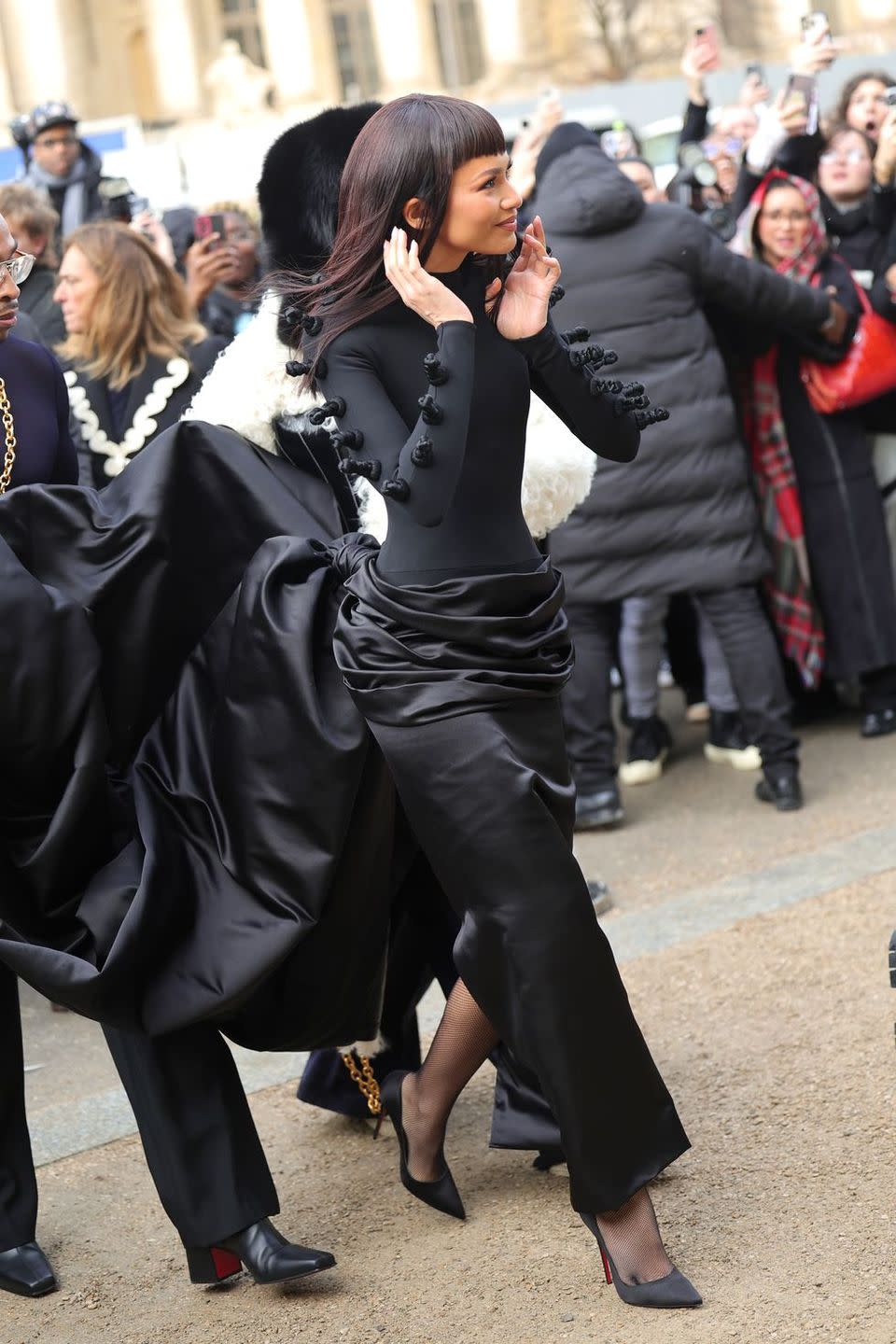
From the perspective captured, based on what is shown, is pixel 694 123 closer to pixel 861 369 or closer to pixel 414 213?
pixel 861 369

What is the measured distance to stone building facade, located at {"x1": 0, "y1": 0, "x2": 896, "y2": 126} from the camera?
35.6 metres

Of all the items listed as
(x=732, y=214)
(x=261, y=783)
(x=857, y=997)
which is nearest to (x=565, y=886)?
(x=261, y=783)

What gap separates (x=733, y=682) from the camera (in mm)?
5945

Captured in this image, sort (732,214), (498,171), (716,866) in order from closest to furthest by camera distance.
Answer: (498,171) < (716,866) < (732,214)

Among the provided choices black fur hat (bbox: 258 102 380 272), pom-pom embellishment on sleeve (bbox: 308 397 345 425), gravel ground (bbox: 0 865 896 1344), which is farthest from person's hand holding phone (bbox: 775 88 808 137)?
pom-pom embellishment on sleeve (bbox: 308 397 345 425)

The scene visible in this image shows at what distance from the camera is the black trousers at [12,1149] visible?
10.6ft

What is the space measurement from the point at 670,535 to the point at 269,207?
2.76m

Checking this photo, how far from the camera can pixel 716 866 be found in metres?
5.31

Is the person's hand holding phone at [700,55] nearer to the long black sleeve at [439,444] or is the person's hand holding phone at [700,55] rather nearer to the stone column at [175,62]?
the long black sleeve at [439,444]

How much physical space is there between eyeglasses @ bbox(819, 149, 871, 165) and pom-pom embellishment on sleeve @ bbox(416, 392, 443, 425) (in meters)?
4.69

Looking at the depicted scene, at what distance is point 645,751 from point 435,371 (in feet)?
12.9

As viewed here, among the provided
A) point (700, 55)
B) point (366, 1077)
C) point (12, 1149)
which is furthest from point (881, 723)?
point (12, 1149)

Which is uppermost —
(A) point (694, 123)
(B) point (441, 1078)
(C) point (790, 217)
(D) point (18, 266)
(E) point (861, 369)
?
(D) point (18, 266)

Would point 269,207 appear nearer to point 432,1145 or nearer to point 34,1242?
point 432,1145
